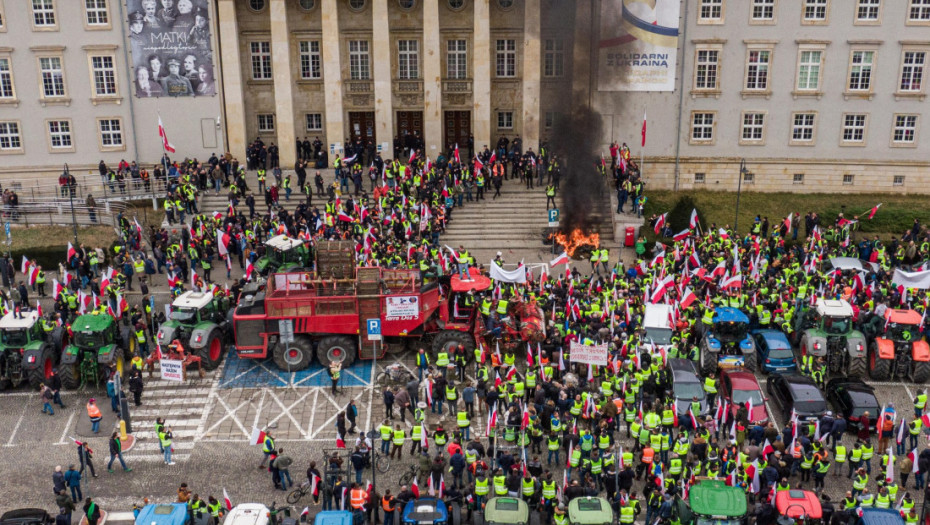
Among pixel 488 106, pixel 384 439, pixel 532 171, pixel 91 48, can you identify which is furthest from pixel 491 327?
pixel 91 48

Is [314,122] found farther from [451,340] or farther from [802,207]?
[802,207]

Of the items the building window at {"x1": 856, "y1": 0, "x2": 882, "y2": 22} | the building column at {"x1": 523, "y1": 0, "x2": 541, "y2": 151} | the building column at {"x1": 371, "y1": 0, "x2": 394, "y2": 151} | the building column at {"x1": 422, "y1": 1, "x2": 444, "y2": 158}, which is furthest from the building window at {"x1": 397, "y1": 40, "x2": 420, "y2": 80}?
the building window at {"x1": 856, "y1": 0, "x2": 882, "y2": 22}

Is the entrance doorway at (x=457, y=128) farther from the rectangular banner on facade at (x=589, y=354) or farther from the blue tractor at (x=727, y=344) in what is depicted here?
the rectangular banner on facade at (x=589, y=354)

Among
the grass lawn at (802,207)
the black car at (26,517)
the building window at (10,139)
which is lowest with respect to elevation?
the black car at (26,517)

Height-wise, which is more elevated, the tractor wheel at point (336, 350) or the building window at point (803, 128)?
the building window at point (803, 128)

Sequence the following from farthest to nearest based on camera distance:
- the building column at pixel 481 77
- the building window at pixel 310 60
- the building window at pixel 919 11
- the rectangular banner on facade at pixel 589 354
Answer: the building window at pixel 310 60 → the building column at pixel 481 77 → the building window at pixel 919 11 → the rectangular banner on facade at pixel 589 354

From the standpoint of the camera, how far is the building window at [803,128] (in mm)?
52031

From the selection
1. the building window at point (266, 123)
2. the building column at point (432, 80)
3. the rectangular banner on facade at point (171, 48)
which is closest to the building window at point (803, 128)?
the building column at point (432, 80)

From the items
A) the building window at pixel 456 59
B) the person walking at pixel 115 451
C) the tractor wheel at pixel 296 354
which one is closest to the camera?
the person walking at pixel 115 451

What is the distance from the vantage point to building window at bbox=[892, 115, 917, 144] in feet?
170

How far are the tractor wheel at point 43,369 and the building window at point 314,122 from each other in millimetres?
25236

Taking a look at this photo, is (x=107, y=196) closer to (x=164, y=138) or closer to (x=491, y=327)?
(x=164, y=138)

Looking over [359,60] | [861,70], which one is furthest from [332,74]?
[861,70]

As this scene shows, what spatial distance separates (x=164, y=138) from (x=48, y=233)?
22.4 ft
